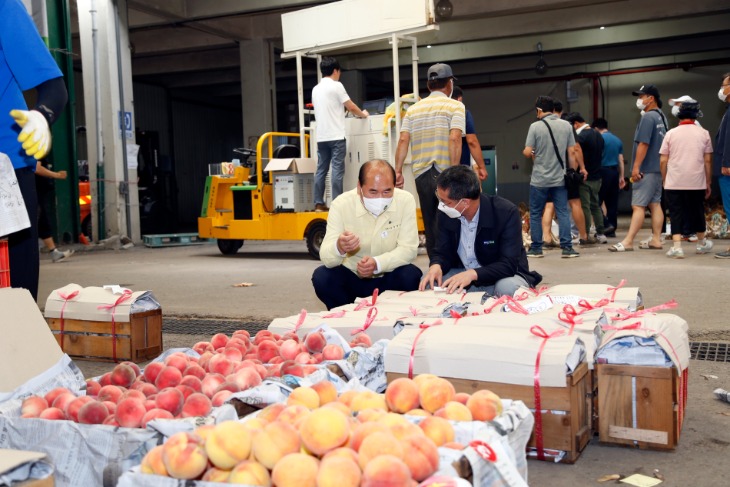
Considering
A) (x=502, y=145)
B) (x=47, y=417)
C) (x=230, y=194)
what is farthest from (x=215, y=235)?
(x=502, y=145)

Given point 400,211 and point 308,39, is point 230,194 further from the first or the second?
point 400,211

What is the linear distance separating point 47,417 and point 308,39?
8.36 meters

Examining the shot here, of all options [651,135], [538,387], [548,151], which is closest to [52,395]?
[538,387]

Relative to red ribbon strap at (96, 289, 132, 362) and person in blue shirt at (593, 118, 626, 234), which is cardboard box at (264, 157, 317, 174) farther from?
red ribbon strap at (96, 289, 132, 362)

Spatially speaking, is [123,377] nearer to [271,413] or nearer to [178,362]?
[178,362]

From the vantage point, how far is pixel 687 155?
8234mm

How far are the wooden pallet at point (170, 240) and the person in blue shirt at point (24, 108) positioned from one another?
34.5 ft

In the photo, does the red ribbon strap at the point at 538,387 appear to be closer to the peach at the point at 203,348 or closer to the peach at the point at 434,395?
the peach at the point at 434,395

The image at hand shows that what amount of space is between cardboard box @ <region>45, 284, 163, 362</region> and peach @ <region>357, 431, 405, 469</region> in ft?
9.73

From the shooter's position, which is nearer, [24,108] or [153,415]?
[153,415]

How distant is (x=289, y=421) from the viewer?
185 cm

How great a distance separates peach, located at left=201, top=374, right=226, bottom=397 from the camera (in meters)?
2.44

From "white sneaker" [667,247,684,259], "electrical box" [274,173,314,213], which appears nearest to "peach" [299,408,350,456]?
"white sneaker" [667,247,684,259]

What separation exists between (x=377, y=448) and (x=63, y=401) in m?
1.26
